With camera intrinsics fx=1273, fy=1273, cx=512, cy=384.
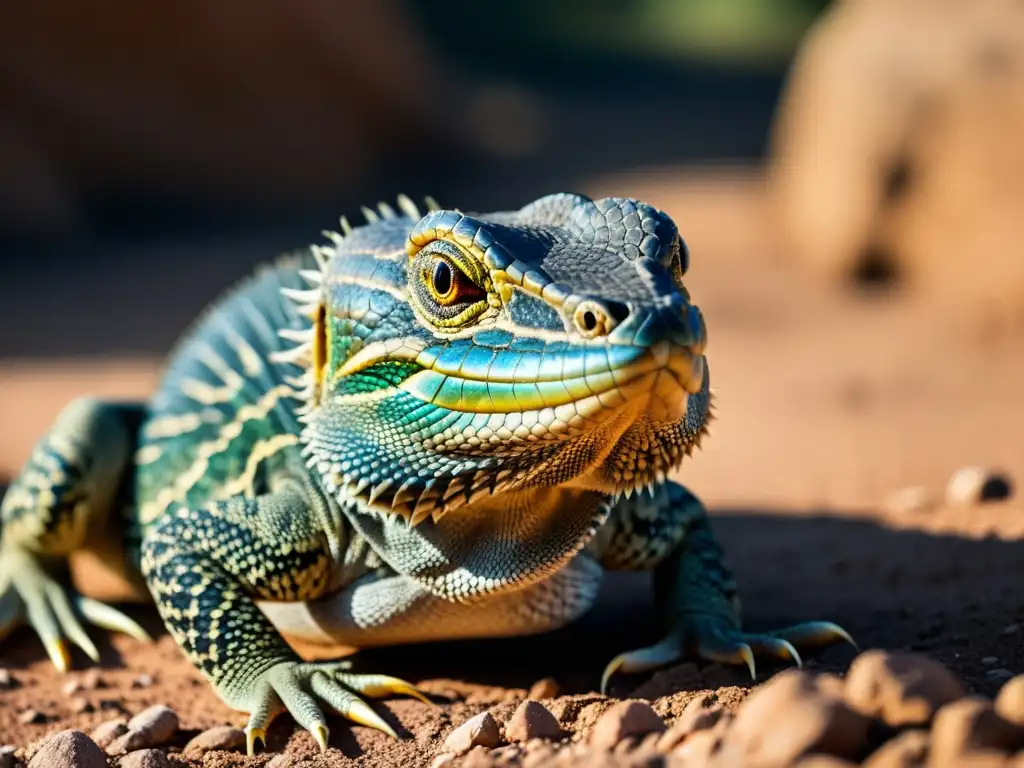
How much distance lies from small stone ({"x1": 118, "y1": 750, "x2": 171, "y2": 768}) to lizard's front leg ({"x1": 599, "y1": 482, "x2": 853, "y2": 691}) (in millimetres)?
1707

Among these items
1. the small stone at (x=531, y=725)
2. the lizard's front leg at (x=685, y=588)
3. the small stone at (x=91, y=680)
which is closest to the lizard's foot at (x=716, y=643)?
the lizard's front leg at (x=685, y=588)

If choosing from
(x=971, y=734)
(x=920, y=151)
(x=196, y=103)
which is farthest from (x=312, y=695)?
(x=196, y=103)

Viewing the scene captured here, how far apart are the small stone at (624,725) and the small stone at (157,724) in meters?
1.93

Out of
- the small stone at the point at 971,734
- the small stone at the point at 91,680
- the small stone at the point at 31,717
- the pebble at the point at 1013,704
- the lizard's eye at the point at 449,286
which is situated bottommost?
the small stone at the point at 31,717

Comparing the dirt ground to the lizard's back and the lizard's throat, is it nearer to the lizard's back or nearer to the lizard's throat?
the lizard's throat

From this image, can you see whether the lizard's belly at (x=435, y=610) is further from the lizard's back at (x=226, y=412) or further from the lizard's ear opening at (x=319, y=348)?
the lizard's ear opening at (x=319, y=348)

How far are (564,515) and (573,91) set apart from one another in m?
21.0

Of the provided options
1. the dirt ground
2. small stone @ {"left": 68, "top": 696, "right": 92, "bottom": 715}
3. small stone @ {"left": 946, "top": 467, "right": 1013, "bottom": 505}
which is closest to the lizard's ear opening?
the dirt ground

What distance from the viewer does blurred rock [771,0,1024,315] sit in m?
11.9

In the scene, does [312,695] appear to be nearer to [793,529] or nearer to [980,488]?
[793,529]

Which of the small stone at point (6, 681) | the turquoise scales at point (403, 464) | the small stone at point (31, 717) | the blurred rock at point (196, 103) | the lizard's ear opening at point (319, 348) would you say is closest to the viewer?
the turquoise scales at point (403, 464)

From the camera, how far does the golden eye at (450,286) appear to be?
4.27 metres

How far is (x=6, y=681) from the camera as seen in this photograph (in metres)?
5.80

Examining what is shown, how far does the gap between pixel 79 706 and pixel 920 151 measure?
9920mm
